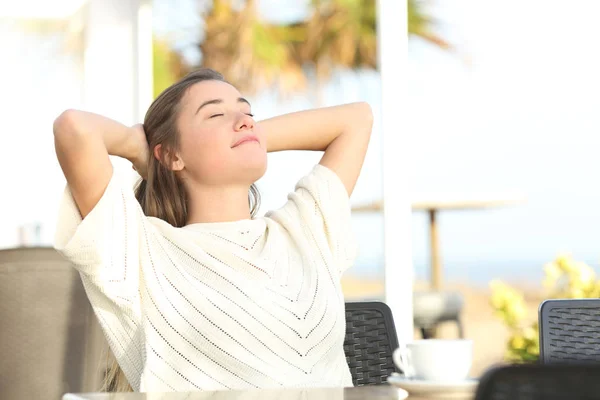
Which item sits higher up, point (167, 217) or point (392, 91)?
point (392, 91)

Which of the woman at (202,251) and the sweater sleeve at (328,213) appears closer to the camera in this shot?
the woman at (202,251)

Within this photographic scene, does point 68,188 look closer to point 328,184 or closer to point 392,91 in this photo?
point 328,184

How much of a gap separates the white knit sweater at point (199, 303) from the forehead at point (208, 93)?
0.28 metres

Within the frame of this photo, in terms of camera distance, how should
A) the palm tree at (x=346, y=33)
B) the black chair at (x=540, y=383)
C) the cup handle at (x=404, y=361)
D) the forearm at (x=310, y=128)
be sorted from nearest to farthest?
the black chair at (x=540, y=383) → the cup handle at (x=404, y=361) → the forearm at (x=310, y=128) → the palm tree at (x=346, y=33)

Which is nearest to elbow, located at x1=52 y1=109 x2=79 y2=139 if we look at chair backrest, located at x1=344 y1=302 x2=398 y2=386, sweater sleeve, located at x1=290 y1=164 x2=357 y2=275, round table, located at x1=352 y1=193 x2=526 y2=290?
sweater sleeve, located at x1=290 y1=164 x2=357 y2=275

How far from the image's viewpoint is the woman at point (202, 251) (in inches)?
68.4

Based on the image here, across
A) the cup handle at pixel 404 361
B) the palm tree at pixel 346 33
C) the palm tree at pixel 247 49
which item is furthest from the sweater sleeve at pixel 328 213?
the palm tree at pixel 247 49

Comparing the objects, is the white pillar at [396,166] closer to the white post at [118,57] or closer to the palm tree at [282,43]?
the white post at [118,57]

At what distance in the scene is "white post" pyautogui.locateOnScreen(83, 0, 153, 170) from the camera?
539cm

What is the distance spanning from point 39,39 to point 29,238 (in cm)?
134

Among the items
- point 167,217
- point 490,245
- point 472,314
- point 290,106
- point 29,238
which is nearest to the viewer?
point 167,217

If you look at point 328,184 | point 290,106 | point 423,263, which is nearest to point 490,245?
point 423,263

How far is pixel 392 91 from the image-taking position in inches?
146

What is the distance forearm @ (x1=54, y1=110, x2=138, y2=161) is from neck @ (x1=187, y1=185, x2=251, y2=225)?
187 mm
